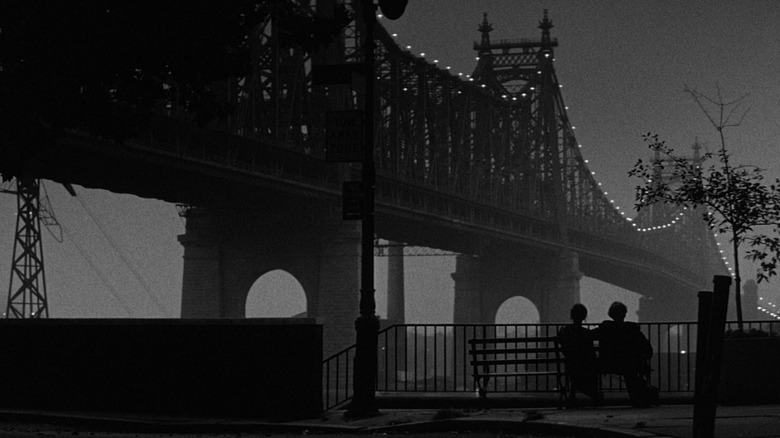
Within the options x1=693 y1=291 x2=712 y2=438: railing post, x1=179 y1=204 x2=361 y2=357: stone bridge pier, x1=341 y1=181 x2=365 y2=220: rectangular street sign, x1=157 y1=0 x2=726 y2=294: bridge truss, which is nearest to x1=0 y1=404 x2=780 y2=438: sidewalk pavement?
x1=693 y1=291 x2=712 y2=438: railing post

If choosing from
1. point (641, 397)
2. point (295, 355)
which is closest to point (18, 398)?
point (295, 355)

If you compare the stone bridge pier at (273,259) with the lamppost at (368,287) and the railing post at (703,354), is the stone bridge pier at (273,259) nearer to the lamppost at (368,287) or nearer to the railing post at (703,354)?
the lamppost at (368,287)

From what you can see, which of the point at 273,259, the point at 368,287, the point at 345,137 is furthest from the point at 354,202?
the point at 273,259

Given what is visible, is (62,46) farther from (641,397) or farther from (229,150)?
(229,150)

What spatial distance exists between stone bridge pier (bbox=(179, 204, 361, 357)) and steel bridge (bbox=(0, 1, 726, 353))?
103mm

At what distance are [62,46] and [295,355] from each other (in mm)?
5061

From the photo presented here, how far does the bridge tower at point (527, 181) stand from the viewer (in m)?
95.4

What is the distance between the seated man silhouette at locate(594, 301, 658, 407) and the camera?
1639 cm

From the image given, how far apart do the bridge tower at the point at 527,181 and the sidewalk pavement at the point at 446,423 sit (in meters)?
72.4

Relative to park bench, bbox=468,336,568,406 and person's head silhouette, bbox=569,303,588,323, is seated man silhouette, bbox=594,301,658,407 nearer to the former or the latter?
person's head silhouette, bbox=569,303,588,323

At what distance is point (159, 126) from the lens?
1873 inches

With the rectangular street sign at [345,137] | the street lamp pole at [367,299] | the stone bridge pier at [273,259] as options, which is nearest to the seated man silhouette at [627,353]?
the street lamp pole at [367,299]

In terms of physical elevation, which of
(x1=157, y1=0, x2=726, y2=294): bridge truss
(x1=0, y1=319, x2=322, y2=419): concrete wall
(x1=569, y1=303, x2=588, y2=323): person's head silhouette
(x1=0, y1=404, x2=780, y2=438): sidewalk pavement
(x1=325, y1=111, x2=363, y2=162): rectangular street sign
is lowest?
(x1=0, y1=404, x2=780, y2=438): sidewalk pavement

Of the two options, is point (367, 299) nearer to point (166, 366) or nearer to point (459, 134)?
point (166, 366)
